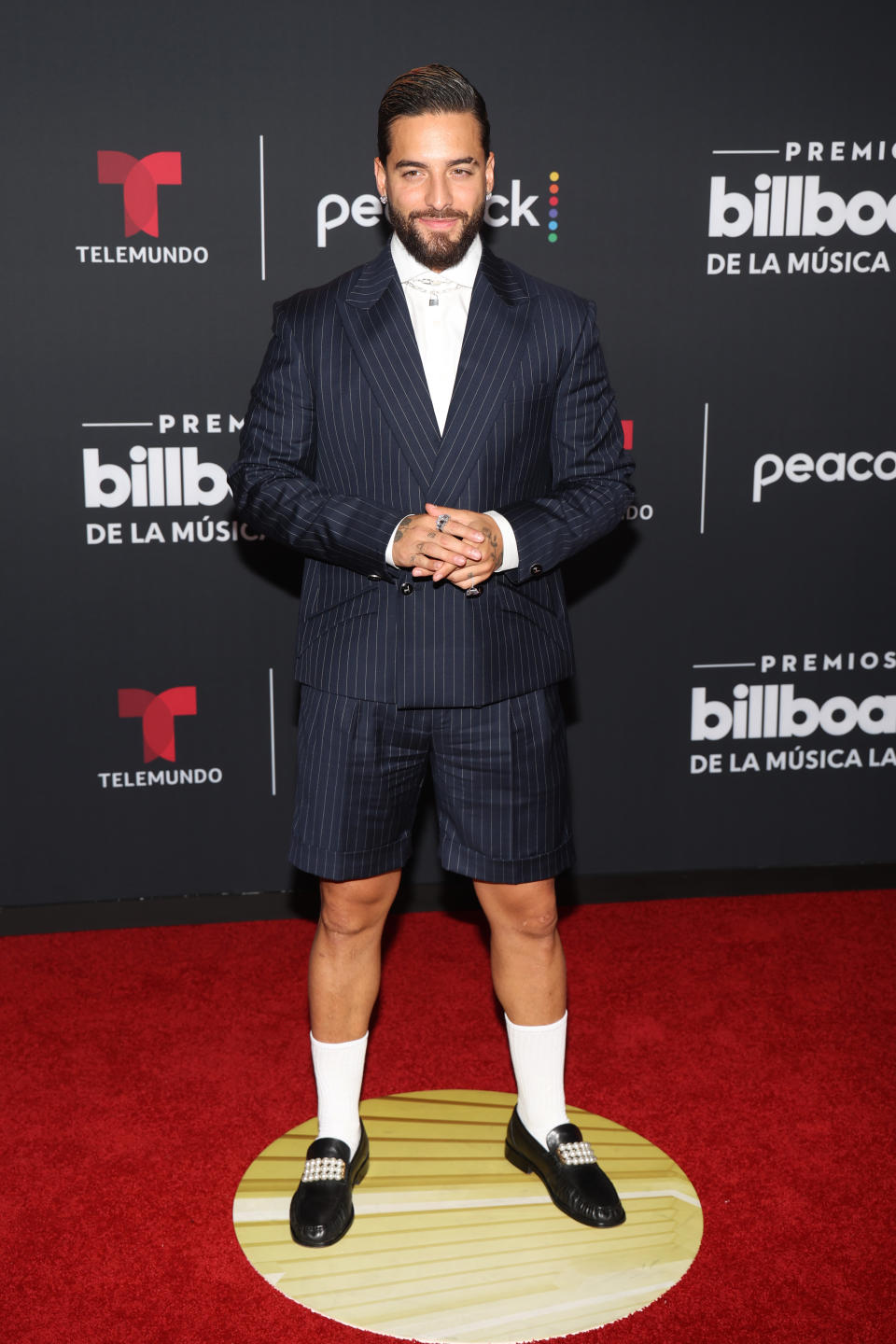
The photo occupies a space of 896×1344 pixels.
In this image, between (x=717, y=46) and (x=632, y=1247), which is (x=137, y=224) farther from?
(x=632, y=1247)

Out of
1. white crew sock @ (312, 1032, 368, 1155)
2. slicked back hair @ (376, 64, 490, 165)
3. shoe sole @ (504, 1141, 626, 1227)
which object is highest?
slicked back hair @ (376, 64, 490, 165)

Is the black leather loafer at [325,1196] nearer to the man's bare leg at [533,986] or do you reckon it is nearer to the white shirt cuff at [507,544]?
the man's bare leg at [533,986]

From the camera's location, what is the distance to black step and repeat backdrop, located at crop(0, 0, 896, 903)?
3.10 m

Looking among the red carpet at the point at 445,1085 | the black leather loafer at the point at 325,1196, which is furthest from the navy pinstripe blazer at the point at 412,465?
the red carpet at the point at 445,1085

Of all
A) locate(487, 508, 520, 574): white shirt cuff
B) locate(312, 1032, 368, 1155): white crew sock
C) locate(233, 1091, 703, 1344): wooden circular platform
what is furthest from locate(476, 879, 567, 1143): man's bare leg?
locate(487, 508, 520, 574): white shirt cuff

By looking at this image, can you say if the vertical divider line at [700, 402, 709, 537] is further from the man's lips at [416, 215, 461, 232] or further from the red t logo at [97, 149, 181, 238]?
the man's lips at [416, 215, 461, 232]

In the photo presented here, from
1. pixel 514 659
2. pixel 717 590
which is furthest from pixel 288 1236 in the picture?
pixel 717 590

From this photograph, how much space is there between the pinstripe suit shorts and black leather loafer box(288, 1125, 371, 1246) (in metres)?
0.48

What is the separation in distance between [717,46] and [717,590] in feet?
4.19

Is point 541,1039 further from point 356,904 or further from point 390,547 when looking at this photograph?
point 390,547

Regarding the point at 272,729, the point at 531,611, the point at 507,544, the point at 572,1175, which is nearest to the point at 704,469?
the point at 272,729

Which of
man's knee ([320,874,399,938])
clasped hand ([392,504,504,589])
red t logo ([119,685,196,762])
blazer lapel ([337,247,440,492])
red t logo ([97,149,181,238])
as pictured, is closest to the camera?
clasped hand ([392,504,504,589])

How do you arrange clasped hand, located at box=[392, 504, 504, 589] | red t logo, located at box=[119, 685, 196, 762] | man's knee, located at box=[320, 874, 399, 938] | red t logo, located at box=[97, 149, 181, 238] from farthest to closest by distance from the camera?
red t logo, located at box=[119, 685, 196, 762], red t logo, located at box=[97, 149, 181, 238], man's knee, located at box=[320, 874, 399, 938], clasped hand, located at box=[392, 504, 504, 589]

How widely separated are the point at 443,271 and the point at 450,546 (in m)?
0.47
